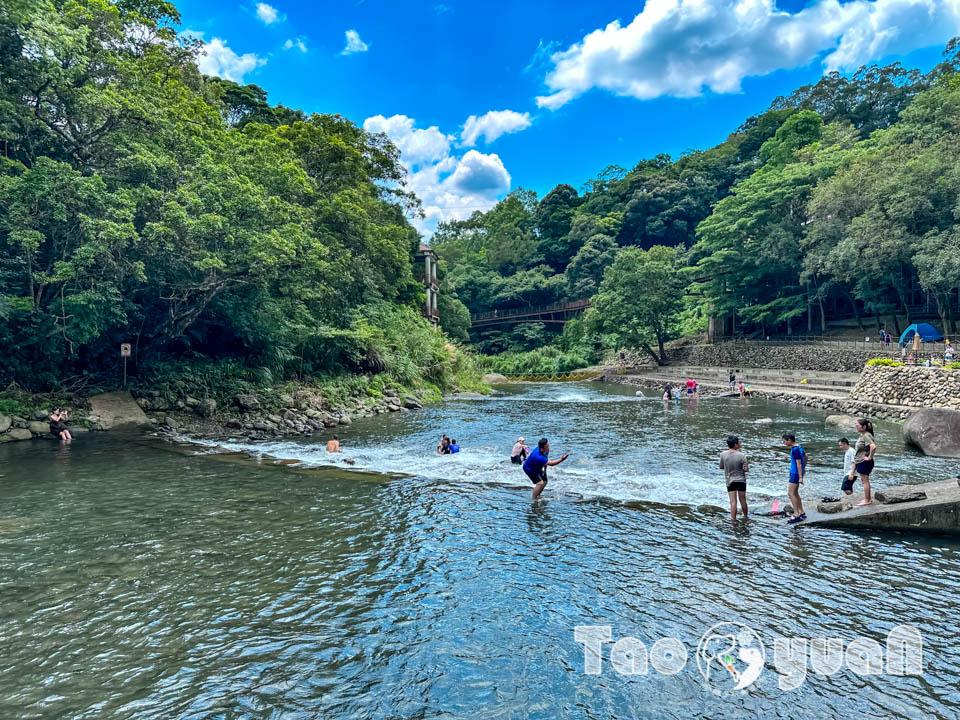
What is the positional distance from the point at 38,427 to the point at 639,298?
44.9m

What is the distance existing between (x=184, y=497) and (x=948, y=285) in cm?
4218

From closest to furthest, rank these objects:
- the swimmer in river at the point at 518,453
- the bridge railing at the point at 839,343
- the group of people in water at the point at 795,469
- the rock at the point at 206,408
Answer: the group of people in water at the point at 795,469 → the swimmer in river at the point at 518,453 → the rock at the point at 206,408 → the bridge railing at the point at 839,343

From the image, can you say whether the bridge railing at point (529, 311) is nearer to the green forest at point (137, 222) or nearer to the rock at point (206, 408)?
the green forest at point (137, 222)

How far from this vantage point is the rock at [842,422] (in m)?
21.7

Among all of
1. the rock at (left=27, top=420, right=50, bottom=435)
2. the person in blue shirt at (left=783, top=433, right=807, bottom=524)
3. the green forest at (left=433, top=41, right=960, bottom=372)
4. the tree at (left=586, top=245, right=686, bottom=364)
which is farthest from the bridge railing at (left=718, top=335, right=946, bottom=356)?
the rock at (left=27, top=420, right=50, bottom=435)

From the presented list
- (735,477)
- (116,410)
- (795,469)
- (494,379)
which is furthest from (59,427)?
(494,379)

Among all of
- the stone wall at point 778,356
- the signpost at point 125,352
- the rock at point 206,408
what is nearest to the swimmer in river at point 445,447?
the rock at point 206,408

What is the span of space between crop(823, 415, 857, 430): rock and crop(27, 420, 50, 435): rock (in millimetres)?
29325

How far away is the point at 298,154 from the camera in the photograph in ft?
106

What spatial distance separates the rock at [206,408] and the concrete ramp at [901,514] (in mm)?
20036

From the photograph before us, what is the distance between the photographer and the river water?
505cm

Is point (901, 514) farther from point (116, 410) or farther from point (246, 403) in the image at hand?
point (116, 410)

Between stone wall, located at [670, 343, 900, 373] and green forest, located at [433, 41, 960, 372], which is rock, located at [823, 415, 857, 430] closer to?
stone wall, located at [670, 343, 900, 373]

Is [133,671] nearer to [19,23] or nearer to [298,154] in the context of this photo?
[19,23]
